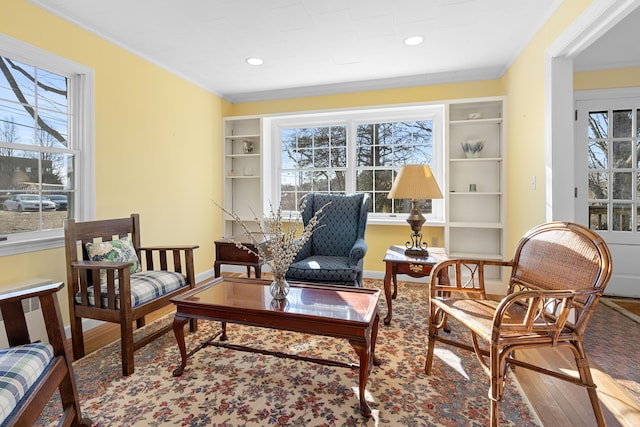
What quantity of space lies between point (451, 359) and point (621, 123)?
3.25m

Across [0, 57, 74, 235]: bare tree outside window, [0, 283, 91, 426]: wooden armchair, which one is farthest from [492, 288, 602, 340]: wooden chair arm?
[0, 57, 74, 235]: bare tree outside window

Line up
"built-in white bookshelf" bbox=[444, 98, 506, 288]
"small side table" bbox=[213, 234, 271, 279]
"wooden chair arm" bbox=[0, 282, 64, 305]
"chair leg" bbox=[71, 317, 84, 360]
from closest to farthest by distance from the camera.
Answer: "wooden chair arm" bbox=[0, 282, 64, 305] < "chair leg" bbox=[71, 317, 84, 360] < "small side table" bbox=[213, 234, 271, 279] < "built-in white bookshelf" bbox=[444, 98, 506, 288]

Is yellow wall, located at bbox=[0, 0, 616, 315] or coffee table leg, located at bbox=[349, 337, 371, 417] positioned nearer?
coffee table leg, located at bbox=[349, 337, 371, 417]

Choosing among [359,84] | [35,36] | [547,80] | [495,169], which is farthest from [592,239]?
[35,36]

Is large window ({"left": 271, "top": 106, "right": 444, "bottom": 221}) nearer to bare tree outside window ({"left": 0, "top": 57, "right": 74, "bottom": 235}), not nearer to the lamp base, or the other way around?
the lamp base

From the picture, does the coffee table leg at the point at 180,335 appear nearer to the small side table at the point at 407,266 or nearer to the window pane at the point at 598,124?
the small side table at the point at 407,266

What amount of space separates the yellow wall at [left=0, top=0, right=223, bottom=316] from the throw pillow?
493 mm

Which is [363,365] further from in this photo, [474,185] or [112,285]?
[474,185]

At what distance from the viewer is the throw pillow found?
2.16 m

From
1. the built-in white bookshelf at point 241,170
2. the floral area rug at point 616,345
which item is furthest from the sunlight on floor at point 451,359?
the built-in white bookshelf at point 241,170

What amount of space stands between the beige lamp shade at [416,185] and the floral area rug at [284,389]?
1.13m

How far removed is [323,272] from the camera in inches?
101

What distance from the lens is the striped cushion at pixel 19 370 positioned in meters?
1.01

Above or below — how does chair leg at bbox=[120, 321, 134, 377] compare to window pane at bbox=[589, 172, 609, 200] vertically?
below
